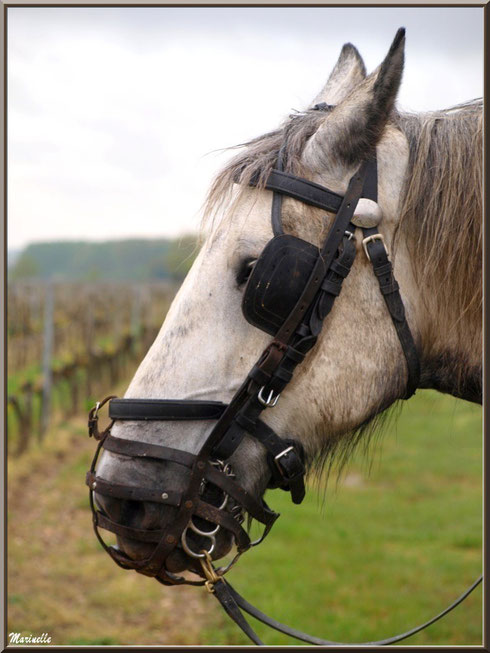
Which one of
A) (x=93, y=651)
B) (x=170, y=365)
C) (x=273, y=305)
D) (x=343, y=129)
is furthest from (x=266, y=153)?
(x=93, y=651)

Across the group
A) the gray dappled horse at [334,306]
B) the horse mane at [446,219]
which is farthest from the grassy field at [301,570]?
the gray dappled horse at [334,306]

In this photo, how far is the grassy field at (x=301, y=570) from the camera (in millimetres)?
5844

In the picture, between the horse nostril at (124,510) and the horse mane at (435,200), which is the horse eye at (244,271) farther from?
the horse nostril at (124,510)

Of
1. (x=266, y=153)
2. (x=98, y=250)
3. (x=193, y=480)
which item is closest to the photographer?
(x=193, y=480)

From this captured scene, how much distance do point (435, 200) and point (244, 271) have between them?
2.78 ft

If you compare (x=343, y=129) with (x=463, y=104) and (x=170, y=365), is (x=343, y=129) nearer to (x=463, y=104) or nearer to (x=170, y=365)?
(x=463, y=104)

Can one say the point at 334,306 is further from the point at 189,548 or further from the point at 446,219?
the point at 189,548

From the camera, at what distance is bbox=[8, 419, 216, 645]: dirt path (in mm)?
5906

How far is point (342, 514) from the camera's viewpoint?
29.3 feet

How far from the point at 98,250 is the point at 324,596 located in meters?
72.4

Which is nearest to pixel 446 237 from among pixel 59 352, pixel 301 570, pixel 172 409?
pixel 172 409

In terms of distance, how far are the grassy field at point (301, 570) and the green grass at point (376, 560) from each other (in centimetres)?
2

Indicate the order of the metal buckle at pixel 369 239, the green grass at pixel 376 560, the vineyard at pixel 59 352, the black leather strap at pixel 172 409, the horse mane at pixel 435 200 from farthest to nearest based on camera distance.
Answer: the vineyard at pixel 59 352 < the green grass at pixel 376 560 < the horse mane at pixel 435 200 < the metal buckle at pixel 369 239 < the black leather strap at pixel 172 409

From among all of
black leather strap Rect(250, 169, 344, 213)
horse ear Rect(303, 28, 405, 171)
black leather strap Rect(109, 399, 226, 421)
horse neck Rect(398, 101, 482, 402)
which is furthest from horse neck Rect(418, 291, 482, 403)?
black leather strap Rect(109, 399, 226, 421)
